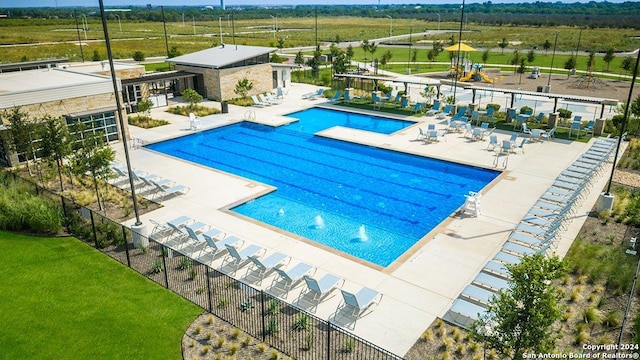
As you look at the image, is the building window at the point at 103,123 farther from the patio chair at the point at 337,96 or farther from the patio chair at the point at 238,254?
the patio chair at the point at 337,96

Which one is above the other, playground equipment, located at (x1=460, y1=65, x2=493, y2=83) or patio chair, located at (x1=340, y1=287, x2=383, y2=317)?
playground equipment, located at (x1=460, y1=65, x2=493, y2=83)

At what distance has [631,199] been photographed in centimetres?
1783

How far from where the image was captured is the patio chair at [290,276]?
1239 cm

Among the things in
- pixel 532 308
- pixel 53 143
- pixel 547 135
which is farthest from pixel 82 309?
pixel 547 135

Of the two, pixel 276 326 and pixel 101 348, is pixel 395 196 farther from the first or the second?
pixel 101 348

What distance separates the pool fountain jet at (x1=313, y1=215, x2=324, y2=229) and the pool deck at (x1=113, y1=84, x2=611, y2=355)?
1.70 meters

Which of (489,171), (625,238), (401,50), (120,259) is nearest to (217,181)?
(120,259)

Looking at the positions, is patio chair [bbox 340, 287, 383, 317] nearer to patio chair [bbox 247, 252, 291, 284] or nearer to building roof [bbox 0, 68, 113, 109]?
patio chair [bbox 247, 252, 291, 284]

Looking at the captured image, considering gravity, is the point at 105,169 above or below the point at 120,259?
above

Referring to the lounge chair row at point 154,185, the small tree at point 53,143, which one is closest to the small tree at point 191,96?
the lounge chair row at point 154,185

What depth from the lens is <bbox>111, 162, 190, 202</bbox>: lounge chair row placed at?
61.5ft

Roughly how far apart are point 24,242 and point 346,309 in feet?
36.6

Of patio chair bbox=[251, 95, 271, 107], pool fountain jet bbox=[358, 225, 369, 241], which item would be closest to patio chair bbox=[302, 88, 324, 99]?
patio chair bbox=[251, 95, 271, 107]

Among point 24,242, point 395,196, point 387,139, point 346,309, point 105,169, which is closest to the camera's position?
point 346,309
